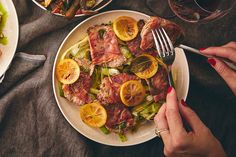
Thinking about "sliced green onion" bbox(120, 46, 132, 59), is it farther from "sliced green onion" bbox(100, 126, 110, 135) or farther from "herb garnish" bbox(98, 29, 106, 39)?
"sliced green onion" bbox(100, 126, 110, 135)

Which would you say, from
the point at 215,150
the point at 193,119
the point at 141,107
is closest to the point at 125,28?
the point at 141,107

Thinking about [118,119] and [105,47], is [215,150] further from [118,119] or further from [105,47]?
[105,47]

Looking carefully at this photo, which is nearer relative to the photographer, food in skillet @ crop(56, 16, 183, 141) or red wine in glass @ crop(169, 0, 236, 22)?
red wine in glass @ crop(169, 0, 236, 22)

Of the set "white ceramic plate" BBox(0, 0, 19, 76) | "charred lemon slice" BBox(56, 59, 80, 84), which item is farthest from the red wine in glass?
"white ceramic plate" BBox(0, 0, 19, 76)

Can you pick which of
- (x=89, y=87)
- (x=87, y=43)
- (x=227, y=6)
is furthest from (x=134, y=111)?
(x=227, y=6)

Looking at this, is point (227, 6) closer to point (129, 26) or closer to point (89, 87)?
point (129, 26)
